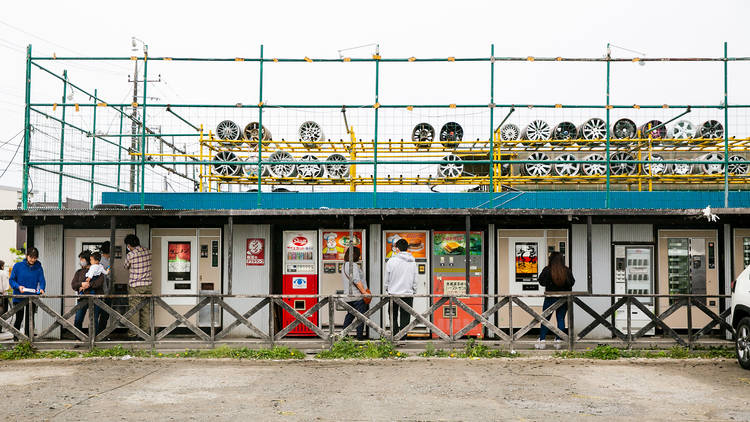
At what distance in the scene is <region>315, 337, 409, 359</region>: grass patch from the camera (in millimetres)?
10359

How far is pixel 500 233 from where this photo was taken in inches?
496

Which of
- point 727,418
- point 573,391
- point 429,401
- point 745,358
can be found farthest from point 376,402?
point 745,358

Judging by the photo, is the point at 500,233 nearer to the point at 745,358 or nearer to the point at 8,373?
the point at 745,358

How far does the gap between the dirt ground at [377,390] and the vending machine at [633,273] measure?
256 centimetres

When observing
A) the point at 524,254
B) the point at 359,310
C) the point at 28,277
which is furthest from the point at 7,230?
the point at 524,254

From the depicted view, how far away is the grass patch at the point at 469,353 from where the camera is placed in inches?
410

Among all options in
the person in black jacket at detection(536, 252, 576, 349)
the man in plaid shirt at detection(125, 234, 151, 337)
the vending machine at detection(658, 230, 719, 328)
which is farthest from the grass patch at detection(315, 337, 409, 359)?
the vending machine at detection(658, 230, 719, 328)

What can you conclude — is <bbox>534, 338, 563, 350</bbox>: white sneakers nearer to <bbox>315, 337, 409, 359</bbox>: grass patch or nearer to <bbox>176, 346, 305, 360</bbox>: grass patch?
<bbox>315, 337, 409, 359</bbox>: grass patch

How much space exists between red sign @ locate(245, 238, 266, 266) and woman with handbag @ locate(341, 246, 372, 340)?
174 cm

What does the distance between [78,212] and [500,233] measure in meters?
7.95

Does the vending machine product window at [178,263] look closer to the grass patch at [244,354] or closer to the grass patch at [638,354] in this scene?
the grass patch at [244,354]

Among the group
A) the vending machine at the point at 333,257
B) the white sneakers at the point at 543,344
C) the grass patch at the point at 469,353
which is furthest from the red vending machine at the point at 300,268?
the white sneakers at the point at 543,344

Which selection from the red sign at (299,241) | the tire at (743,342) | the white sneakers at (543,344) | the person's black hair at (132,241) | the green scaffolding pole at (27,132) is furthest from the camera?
the red sign at (299,241)

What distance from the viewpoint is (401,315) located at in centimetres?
1136
